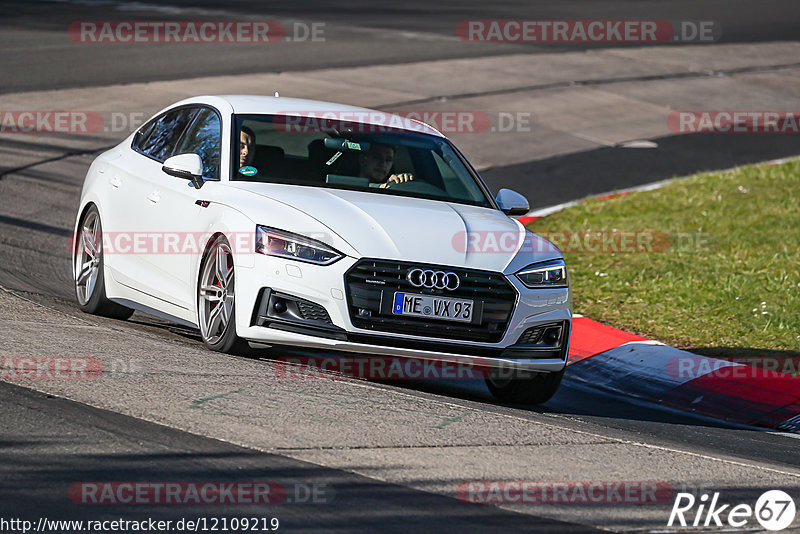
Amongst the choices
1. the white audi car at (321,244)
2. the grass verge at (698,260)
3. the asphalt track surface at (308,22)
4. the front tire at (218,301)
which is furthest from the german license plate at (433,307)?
the asphalt track surface at (308,22)

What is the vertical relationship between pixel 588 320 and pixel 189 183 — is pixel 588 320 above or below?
below

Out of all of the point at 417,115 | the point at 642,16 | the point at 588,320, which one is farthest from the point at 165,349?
the point at 642,16

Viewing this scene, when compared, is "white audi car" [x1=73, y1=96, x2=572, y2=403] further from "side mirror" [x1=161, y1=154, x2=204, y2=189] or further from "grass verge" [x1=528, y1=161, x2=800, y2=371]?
"grass verge" [x1=528, y1=161, x2=800, y2=371]

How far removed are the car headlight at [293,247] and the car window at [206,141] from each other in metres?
0.98

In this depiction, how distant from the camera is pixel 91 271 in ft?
29.5

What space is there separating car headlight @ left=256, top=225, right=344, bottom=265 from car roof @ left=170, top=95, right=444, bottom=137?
1.53 metres

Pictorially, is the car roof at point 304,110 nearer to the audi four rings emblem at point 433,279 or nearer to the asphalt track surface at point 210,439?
the asphalt track surface at point 210,439

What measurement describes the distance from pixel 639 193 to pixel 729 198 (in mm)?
1068

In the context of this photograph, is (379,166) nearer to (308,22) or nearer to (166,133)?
(166,133)

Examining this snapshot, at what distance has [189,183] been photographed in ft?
26.6

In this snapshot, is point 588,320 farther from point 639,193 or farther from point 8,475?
point 8,475

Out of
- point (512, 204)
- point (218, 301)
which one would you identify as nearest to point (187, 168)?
point (218, 301)

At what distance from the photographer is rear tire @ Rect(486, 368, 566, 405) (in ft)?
26.0

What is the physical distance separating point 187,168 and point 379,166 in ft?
4.16
